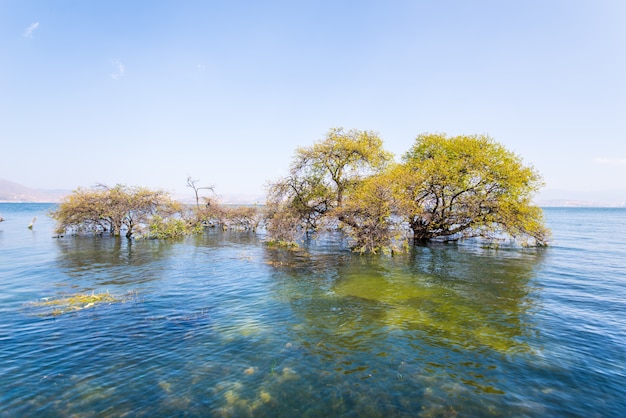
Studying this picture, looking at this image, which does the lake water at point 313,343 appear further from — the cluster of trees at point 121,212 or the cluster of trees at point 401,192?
→ the cluster of trees at point 121,212

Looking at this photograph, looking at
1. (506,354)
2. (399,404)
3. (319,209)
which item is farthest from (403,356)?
(319,209)

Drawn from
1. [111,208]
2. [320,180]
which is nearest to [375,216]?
[320,180]

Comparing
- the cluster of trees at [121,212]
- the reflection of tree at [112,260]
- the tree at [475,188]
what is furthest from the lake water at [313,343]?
the cluster of trees at [121,212]

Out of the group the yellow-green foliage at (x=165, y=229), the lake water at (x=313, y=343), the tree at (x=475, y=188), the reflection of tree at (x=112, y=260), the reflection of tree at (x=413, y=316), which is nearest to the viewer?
the lake water at (x=313, y=343)


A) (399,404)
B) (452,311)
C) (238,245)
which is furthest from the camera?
(238,245)

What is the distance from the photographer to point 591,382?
27.1ft

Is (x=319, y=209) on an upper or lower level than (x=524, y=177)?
lower

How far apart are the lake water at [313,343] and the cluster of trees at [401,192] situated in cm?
870

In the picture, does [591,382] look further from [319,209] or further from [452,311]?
[319,209]

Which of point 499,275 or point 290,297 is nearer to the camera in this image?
point 290,297

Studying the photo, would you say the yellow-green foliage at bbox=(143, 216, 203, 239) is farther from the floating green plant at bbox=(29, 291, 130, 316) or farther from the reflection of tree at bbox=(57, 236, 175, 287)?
the floating green plant at bbox=(29, 291, 130, 316)

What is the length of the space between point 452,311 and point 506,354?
3.84 metres

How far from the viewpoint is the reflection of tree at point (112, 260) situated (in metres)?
19.1

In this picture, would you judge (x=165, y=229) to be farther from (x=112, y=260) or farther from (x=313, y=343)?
(x=313, y=343)
